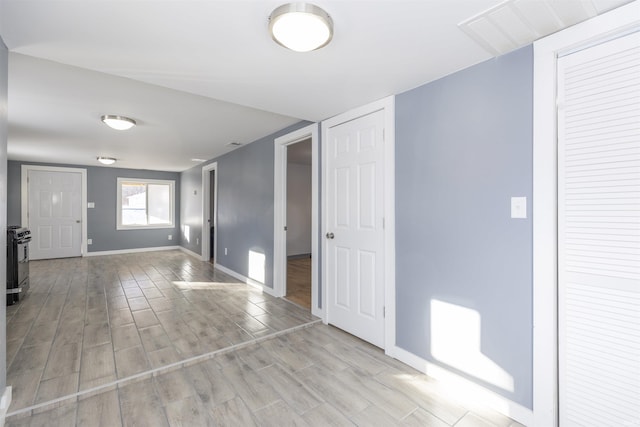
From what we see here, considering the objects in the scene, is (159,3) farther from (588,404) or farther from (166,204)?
(166,204)

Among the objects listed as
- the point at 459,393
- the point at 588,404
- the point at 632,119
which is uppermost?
the point at 632,119

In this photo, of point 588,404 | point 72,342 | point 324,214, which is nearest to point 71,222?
point 72,342

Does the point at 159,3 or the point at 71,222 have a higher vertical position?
the point at 159,3

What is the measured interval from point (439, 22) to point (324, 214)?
77.7 inches

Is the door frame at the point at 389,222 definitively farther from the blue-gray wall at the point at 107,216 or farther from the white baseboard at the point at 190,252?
the blue-gray wall at the point at 107,216

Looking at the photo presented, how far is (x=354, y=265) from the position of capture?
276cm

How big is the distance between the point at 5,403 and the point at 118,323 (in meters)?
1.35

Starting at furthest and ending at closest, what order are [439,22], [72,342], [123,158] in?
1. [123,158]
2. [72,342]
3. [439,22]

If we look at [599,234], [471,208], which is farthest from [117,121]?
[599,234]

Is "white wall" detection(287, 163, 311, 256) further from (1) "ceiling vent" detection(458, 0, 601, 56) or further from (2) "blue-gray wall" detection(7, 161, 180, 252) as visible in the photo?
(1) "ceiling vent" detection(458, 0, 601, 56)

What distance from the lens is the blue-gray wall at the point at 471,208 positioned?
5.47 feet

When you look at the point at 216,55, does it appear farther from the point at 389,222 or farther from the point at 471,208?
the point at 471,208

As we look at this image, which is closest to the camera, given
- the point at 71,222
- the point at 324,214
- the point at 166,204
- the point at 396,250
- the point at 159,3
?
the point at 159,3

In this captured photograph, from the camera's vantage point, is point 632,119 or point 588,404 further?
point 588,404
